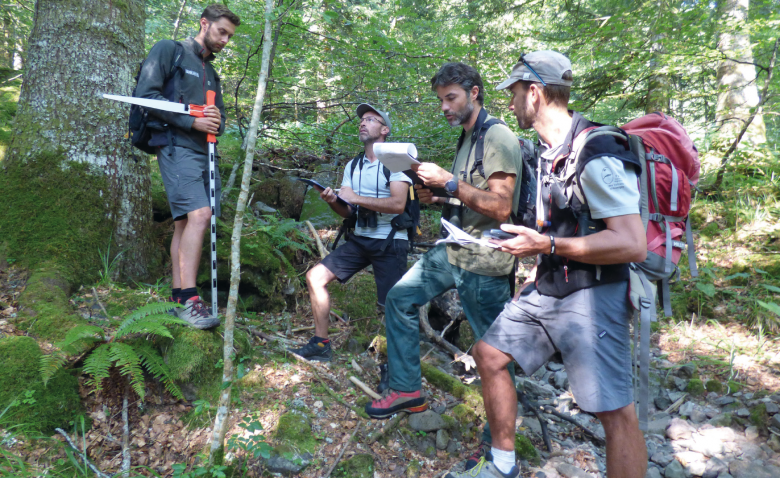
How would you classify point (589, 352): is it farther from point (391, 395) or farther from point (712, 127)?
point (712, 127)

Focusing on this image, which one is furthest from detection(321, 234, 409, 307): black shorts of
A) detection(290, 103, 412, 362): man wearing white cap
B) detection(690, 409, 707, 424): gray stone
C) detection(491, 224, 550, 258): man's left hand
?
detection(690, 409, 707, 424): gray stone

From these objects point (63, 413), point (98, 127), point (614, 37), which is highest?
point (614, 37)

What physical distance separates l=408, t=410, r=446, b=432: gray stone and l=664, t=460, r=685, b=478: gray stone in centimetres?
198

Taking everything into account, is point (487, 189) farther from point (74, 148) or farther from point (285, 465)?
point (74, 148)

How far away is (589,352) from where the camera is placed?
2443 millimetres

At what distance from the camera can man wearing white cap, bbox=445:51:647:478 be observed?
2297 mm

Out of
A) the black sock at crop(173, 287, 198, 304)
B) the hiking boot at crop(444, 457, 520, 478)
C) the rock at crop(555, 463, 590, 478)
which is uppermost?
the black sock at crop(173, 287, 198, 304)

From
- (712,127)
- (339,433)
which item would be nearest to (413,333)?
(339,433)

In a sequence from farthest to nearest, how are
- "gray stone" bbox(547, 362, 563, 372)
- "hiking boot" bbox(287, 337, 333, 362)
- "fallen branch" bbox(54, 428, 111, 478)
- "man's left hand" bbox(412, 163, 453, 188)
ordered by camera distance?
"gray stone" bbox(547, 362, 563, 372) < "hiking boot" bbox(287, 337, 333, 362) < "man's left hand" bbox(412, 163, 453, 188) < "fallen branch" bbox(54, 428, 111, 478)

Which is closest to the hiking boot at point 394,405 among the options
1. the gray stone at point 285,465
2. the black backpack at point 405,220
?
the gray stone at point 285,465

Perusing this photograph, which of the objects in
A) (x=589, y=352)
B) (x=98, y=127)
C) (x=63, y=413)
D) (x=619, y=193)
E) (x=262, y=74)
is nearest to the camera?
(x=619, y=193)

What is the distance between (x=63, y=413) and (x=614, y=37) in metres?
10.8

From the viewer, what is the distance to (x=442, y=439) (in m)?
3.62

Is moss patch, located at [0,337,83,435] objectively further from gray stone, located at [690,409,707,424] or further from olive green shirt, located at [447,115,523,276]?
gray stone, located at [690,409,707,424]
